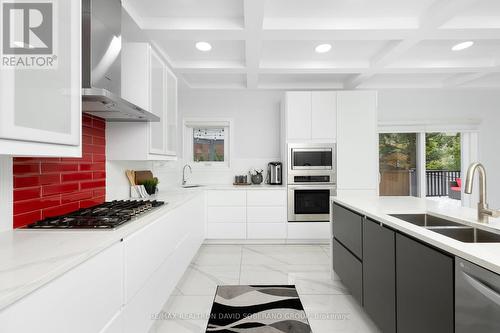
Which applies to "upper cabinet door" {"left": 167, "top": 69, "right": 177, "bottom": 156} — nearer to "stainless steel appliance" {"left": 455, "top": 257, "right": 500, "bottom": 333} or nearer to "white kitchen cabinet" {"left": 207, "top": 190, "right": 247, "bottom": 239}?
"white kitchen cabinet" {"left": 207, "top": 190, "right": 247, "bottom": 239}

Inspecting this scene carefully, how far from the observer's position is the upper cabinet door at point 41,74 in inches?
36.0

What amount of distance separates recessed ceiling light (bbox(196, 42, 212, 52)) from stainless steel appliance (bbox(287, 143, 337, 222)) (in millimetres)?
1736

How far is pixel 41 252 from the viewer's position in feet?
3.45

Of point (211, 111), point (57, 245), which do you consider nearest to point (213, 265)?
point (57, 245)

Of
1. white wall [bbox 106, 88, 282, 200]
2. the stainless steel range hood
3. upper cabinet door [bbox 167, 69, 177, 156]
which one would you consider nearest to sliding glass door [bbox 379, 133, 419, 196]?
white wall [bbox 106, 88, 282, 200]

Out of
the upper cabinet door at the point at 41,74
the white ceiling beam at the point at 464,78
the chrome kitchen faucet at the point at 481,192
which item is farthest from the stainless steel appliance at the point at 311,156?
the upper cabinet door at the point at 41,74

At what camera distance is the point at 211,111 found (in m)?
4.56

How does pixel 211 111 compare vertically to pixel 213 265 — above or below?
above

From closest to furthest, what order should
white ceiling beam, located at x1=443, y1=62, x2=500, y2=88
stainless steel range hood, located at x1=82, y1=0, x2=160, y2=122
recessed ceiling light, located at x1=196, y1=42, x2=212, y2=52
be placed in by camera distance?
stainless steel range hood, located at x1=82, y1=0, x2=160, y2=122
recessed ceiling light, located at x1=196, y1=42, x2=212, y2=52
white ceiling beam, located at x1=443, y1=62, x2=500, y2=88

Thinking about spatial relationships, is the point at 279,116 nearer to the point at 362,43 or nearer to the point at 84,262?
the point at 362,43

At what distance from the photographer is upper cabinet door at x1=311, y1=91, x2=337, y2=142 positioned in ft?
12.9

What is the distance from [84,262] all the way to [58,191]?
3.11ft

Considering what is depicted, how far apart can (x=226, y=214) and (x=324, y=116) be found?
2.03 m

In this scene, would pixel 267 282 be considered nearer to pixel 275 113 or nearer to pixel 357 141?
pixel 357 141
